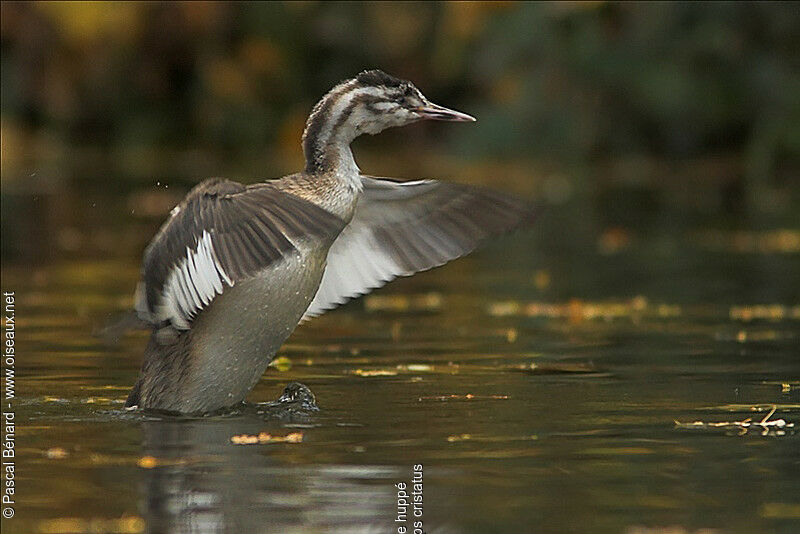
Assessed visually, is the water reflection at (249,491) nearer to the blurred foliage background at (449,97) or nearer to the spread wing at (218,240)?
the spread wing at (218,240)

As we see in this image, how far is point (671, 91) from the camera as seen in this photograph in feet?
91.2

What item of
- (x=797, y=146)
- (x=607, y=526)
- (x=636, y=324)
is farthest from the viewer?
(x=797, y=146)

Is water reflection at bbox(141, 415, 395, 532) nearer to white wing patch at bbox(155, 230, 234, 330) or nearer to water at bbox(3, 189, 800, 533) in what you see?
water at bbox(3, 189, 800, 533)

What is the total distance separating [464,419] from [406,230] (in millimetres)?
1560

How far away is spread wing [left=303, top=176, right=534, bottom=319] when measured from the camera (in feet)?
33.2

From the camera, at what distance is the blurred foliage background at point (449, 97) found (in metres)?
26.5

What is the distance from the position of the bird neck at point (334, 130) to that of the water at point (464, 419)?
1085mm

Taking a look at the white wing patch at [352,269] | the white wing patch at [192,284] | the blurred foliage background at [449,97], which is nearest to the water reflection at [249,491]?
the white wing patch at [192,284]

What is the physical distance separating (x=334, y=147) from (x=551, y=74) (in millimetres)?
19558

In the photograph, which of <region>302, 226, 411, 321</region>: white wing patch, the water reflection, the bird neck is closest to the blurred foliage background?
<region>302, 226, 411, 321</region>: white wing patch

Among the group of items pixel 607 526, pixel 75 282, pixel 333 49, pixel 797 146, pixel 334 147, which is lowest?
pixel 607 526

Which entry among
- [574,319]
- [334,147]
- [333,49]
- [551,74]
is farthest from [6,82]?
[334,147]

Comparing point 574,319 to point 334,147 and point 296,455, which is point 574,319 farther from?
point 296,455

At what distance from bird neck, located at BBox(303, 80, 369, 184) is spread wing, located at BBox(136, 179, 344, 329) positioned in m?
0.42
